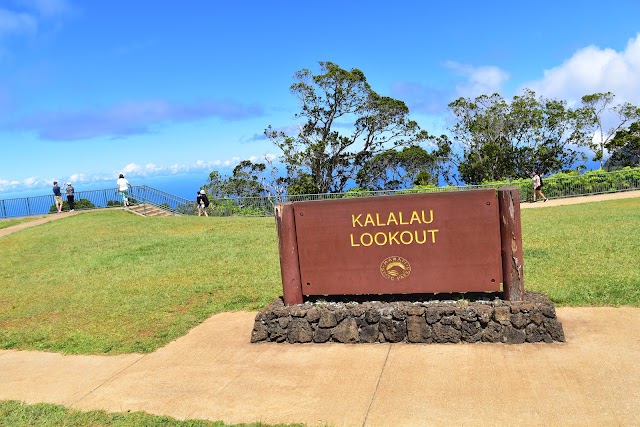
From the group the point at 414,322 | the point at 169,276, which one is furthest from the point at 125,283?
the point at 414,322

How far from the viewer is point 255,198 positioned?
2525 centimetres

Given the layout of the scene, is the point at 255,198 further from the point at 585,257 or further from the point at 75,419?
the point at 75,419

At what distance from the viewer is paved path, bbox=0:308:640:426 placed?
428cm

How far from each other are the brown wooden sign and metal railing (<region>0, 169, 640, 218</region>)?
17.4m

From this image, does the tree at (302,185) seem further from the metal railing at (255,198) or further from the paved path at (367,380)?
the paved path at (367,380)

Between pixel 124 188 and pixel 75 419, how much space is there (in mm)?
21939

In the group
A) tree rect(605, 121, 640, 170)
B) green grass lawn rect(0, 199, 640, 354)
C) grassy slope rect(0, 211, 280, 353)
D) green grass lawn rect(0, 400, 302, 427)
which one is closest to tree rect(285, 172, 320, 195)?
grassy slope rect(0, 211, 280, 353)

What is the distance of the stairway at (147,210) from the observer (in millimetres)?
24734

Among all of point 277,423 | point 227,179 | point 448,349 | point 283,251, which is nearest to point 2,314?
point 283,251

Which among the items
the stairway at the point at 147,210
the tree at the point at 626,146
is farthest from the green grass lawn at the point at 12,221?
→ the tree at the point at 626,146

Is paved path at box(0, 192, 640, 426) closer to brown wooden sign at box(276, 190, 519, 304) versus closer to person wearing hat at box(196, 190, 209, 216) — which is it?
brown wooden sign at box(276, 190, 519, 304)

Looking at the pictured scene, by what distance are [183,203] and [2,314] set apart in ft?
61.9

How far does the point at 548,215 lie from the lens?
17766 millimetres

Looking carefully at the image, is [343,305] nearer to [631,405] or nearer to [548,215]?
[631,405]
